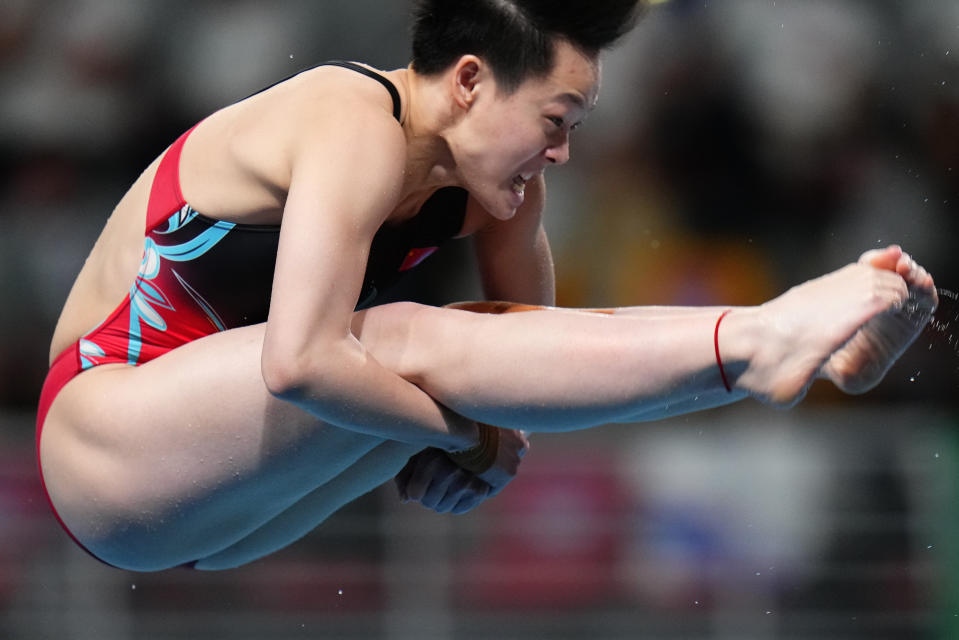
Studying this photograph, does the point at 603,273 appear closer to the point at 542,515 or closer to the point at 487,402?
the point at 542,515

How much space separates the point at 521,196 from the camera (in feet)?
6.77

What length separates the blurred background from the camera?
4059mm

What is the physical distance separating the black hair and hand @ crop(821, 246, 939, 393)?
0.53 meters

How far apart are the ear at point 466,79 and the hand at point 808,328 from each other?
58 cm

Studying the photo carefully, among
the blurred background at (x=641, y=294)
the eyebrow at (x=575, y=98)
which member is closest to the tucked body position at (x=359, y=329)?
the eyebrow at (x=575, y=98)

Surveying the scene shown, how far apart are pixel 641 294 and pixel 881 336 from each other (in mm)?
2893

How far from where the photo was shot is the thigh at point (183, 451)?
A: 1.90 m

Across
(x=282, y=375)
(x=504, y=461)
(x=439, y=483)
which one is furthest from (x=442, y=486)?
(x=282, y=375)

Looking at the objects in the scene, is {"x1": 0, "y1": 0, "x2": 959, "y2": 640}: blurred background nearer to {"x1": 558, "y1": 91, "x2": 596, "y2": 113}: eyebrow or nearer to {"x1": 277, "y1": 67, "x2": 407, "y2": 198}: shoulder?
{"x1": 558, "y1": 91, "x2": 596, "y2": 113}: eyebrow

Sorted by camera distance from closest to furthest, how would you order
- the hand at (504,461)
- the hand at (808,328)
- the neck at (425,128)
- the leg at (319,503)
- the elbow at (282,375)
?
1. the hand at (808,328)
2. the elbow at (282,375)
3. the neck at (425,128)
4. the leg at (319,503)
5. the hand at (504,461)

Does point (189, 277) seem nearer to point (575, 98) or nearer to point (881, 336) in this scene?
point (575, 98)

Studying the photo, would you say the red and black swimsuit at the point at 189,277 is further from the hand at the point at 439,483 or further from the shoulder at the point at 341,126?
the hand at the point at 439,483

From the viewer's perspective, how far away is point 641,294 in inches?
180

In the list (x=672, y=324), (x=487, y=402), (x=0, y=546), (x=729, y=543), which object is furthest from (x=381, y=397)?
(x=0, y=546)
